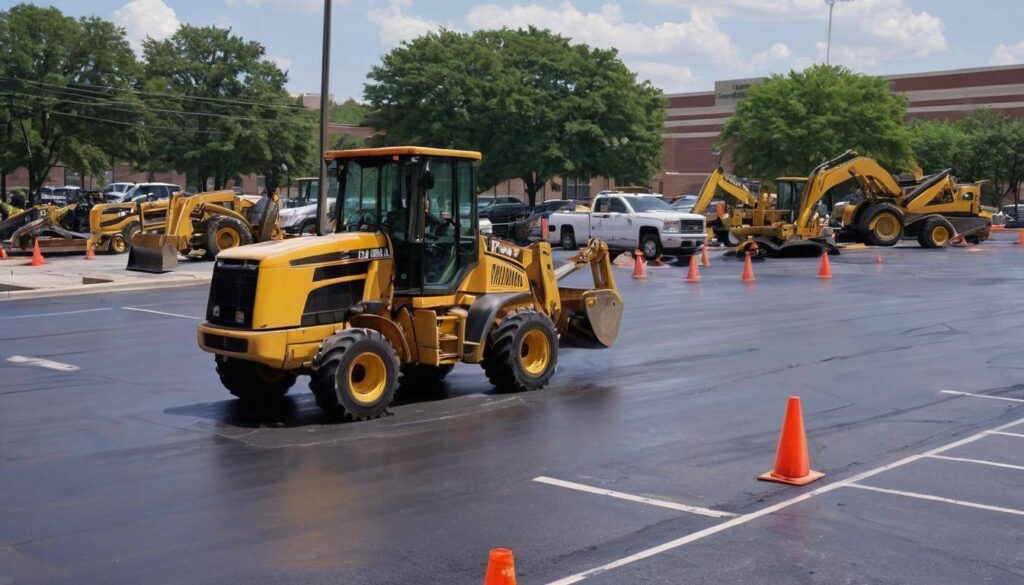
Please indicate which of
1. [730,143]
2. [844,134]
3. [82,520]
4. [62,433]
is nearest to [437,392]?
[62,433]

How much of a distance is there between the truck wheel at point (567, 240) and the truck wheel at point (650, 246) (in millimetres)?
3796

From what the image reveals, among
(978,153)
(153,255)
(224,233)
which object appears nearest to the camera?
(153,255)

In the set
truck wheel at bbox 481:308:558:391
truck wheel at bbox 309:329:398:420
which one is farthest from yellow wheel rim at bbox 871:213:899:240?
truck wheel at bbox 309:329:398:420

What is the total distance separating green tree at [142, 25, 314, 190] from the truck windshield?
33.3m

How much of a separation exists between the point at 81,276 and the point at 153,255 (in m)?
1.89

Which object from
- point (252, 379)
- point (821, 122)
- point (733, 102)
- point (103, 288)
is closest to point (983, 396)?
point (252, 379)

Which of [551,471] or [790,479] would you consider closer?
[790,479]

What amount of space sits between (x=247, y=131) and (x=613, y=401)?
53970 millimetres

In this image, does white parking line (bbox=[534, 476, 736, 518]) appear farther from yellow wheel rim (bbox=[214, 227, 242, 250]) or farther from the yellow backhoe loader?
the yellow backhoe loader

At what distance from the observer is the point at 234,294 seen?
10.8 meters

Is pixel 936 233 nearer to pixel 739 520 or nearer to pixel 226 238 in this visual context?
pixel 226 238

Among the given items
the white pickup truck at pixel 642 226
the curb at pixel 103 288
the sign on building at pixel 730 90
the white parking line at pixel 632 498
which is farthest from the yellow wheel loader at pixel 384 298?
the sign on building at pixel 730 90

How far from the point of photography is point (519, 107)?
182 feet

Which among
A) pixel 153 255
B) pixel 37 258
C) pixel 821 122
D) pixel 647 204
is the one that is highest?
pixel 821 122
